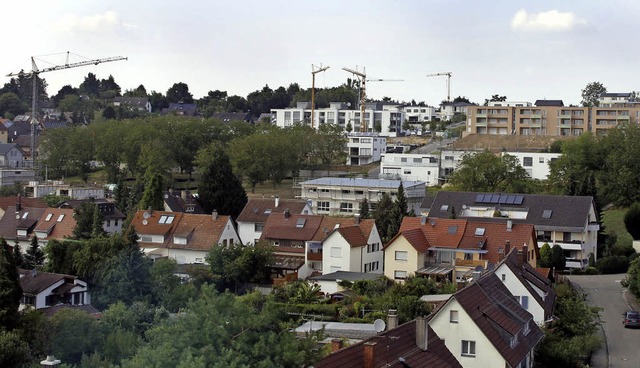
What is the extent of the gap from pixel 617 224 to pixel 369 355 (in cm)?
3690

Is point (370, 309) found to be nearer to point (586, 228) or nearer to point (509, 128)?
point (586, 228)

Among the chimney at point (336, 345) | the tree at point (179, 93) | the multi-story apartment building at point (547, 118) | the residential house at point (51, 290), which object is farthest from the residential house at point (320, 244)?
the tree at point (179, 93)

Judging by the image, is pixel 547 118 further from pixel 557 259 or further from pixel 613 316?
pixel 613 316

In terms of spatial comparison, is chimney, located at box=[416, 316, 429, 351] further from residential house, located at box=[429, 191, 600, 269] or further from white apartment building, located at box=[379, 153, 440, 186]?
white apartment building, located at box=[379, 153, 440, 186]

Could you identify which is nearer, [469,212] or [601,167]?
[469,212]

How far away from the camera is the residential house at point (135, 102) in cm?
12719

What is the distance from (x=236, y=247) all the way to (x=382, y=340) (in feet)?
72.4

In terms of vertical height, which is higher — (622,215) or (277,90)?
(277,90)

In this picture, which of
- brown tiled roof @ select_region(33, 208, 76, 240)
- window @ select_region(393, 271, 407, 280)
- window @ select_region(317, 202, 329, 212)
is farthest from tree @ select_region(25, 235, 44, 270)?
window @ select_region(317, 202, 329, 212)

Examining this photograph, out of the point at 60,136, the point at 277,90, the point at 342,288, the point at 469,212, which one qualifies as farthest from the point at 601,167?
the point at 277,90

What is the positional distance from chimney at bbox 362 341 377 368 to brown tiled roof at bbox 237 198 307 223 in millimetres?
29754

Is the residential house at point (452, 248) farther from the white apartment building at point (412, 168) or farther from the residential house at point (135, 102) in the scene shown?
the residential house at point (135, 102)

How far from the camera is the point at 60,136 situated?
78.9 m

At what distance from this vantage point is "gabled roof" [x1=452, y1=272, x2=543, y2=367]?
829 inches
